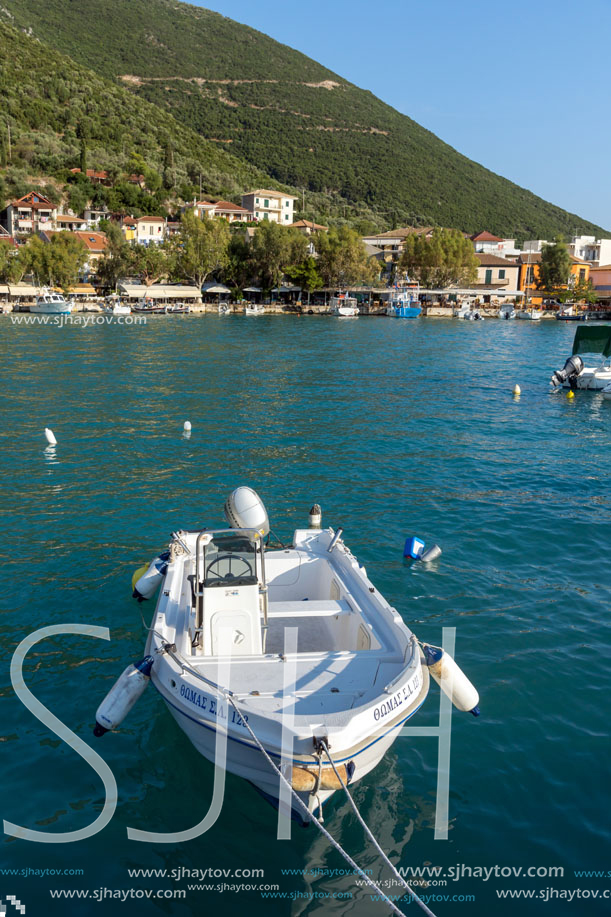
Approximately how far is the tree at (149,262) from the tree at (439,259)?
35.8 m

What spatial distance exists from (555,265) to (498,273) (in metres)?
9.89

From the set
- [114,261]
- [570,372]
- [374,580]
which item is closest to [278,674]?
[374,580]

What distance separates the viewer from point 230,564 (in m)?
7.63

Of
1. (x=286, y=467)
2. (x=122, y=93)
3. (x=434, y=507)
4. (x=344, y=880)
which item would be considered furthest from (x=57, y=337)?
(x=122, y=93)

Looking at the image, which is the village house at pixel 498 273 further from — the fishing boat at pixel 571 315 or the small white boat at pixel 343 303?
the small white boat at pixel 343 303

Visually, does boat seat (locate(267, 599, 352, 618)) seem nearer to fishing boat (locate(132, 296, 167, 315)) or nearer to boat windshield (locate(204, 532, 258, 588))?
boat windshield (locate(204, 532, 258, 588))

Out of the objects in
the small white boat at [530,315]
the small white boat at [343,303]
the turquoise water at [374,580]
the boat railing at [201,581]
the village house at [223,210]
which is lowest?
the turquoise water at [374,580]

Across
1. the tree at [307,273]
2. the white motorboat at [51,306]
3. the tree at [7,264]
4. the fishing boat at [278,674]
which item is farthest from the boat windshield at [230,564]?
the tree at [307,273]

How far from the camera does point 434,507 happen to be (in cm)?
1555

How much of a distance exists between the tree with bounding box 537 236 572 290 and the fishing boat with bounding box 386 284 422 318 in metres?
25.8

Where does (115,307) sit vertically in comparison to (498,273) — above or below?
below

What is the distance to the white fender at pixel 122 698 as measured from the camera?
6.92 metres

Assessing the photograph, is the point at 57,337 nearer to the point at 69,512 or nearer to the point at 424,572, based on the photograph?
the point at 69,512

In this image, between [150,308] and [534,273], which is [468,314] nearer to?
[534,273]
